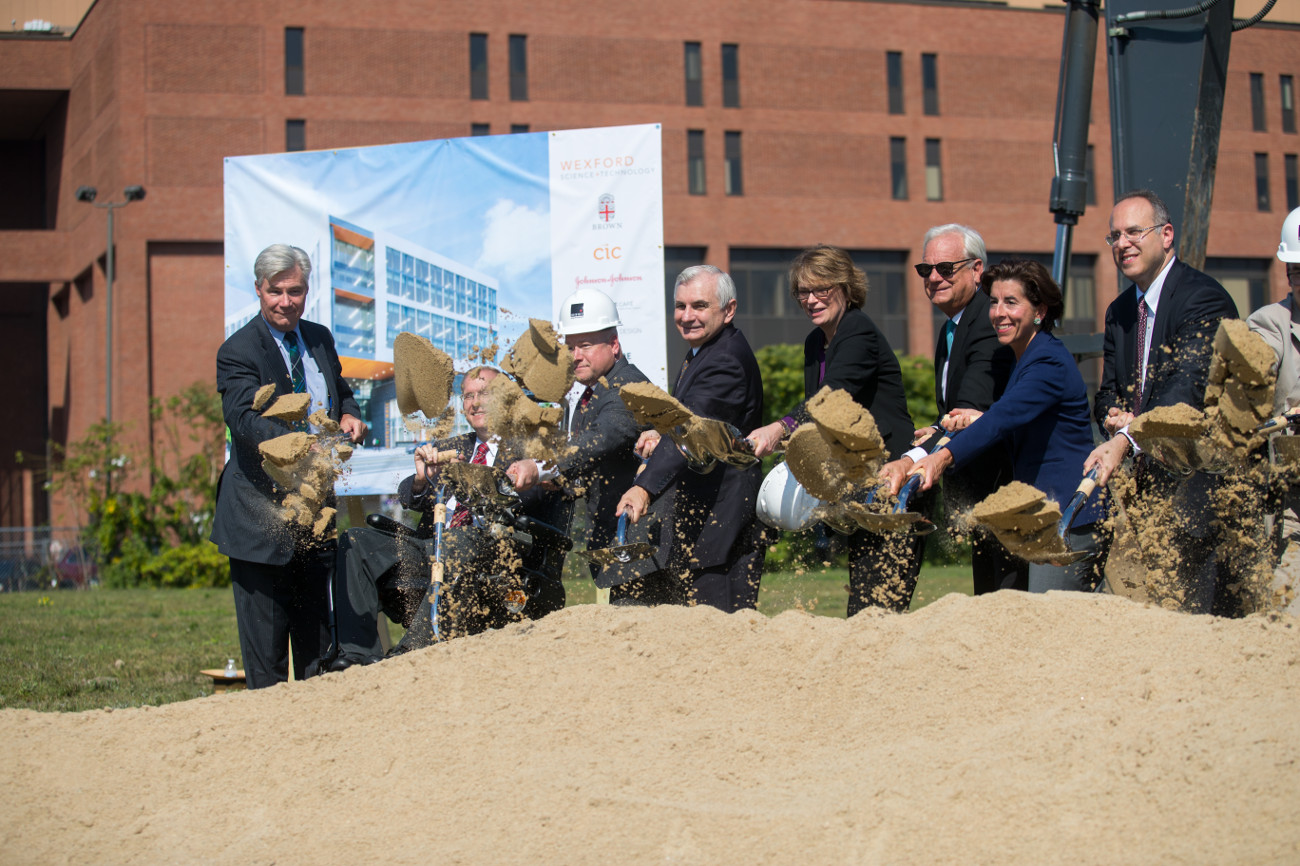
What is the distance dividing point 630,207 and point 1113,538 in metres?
3.49

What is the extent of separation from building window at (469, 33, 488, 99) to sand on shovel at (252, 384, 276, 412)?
2967cm

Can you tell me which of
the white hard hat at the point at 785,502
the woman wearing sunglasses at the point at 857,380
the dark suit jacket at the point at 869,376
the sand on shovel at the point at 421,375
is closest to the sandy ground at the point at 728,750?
the woman wearing sunglasses at the point at 857,380

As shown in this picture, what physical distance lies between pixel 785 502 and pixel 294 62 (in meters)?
31.3

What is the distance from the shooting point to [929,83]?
35188mm

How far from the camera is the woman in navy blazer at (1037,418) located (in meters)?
3.90

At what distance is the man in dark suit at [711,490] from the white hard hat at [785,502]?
0.16 m

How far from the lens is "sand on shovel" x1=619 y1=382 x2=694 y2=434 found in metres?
3.98

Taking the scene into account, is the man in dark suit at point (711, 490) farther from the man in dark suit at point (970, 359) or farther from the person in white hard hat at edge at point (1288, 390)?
the person in white hard hat at edge at point (1288, 390)

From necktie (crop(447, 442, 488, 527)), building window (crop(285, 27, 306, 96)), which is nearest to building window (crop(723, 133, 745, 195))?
building window (crop(285, 27, 306, 96))

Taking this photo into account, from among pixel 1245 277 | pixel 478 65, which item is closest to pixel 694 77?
pixel 478 65

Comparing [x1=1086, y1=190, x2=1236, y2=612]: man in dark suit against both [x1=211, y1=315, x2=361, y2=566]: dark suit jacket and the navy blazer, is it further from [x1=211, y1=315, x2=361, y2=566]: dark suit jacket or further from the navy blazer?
[x1=211, y1=315, x2=361, y2=566]: dark suit jacket

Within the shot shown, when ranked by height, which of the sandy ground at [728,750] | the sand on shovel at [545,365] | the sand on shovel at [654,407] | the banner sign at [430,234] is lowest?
the sandy ground at [728,750]

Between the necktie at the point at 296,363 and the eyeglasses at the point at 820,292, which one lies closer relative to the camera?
the eyeglasses at the point at 820,292

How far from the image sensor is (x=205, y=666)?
6875 mm
